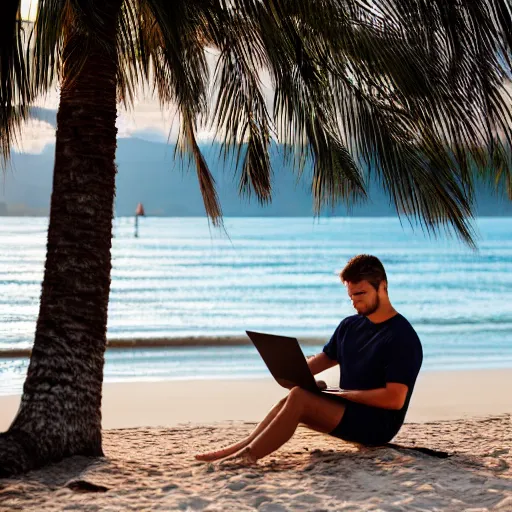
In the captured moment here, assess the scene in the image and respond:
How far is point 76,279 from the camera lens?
15.8 ft

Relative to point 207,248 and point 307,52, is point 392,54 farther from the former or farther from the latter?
point 207,248

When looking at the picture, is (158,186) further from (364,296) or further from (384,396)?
(384,396)

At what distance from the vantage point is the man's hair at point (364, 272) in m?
4.54

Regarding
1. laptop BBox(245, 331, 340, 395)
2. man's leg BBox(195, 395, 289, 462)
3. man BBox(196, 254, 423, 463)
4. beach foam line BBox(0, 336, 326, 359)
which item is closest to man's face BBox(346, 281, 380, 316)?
man BBox(196, 254, 423, 463)

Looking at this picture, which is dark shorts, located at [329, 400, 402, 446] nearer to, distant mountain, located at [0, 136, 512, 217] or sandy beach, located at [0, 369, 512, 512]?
sandy beach, located at [0, 369, 512, 512]

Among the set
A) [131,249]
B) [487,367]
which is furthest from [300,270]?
[487,367]

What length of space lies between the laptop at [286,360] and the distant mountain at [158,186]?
132 cm

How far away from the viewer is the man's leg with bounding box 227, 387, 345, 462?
4453 mm

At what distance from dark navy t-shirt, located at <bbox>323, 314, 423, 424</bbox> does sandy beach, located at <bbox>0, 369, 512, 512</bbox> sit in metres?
0.43

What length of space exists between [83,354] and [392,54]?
101 inches

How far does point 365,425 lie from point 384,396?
271 mm

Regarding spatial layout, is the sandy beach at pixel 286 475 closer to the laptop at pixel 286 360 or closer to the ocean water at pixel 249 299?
the laptop at pixel 286 360

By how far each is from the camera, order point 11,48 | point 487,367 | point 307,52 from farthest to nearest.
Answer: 1. point 487,367
2. point 307,52
3. point 11,48

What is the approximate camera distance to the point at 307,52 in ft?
17.6
